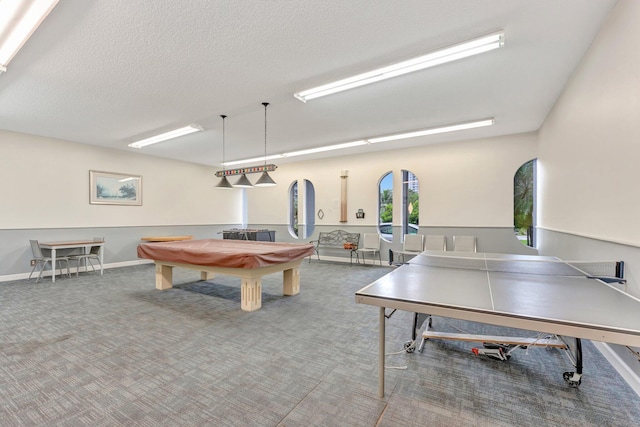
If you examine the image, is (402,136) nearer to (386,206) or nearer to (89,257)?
(386,206)

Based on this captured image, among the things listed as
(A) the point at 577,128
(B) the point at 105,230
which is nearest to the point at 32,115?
(B) the point at 105,230

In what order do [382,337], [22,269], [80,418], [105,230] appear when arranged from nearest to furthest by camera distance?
[80,418] < [382,337] < [22,269] < [105,230]

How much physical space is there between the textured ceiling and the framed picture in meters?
1.70

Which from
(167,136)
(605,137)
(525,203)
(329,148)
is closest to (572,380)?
(605,137)

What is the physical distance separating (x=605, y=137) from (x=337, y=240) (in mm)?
6511

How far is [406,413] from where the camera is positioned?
1.90 metres

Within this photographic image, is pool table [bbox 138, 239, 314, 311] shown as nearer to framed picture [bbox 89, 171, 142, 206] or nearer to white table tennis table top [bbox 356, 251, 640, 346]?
white table tennis table top [bbox 356, 251, 640, 346]

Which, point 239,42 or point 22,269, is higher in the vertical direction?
point 239,42

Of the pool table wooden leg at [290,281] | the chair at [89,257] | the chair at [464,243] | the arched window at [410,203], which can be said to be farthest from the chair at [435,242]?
the chair at [89,257]

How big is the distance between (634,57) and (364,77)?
7.58 ft

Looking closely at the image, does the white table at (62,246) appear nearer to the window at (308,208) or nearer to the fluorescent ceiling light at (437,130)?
the window at (308,208)

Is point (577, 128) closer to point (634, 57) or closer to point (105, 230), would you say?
point (634, 57)

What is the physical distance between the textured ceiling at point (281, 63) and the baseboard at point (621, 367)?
3.02 meters

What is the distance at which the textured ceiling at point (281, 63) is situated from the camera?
8.02 feet
